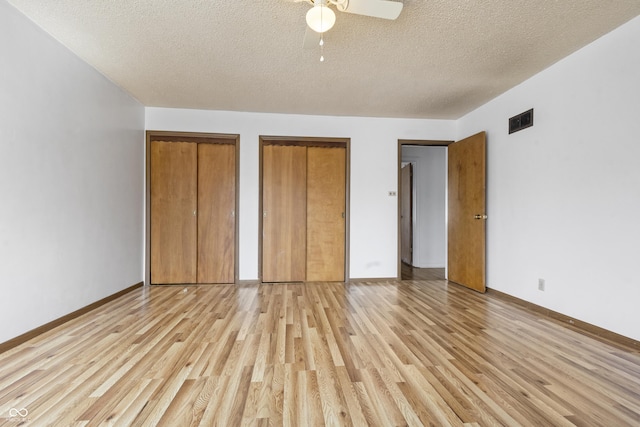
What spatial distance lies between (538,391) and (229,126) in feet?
13.7

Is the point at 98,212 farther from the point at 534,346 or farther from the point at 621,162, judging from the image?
the point at 621,162

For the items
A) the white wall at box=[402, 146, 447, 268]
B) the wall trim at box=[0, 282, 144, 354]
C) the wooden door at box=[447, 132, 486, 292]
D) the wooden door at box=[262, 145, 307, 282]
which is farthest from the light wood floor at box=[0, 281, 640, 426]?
the white wall at box=[402, 146, 447, 268]

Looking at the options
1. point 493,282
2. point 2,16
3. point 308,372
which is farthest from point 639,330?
point 2,16

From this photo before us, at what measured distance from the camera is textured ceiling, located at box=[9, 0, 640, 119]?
198cm

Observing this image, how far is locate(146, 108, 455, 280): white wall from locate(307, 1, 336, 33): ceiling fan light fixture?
7.69 feet

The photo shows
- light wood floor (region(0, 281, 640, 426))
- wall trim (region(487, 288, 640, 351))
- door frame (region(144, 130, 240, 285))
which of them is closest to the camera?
light wood floor (region(0, 281, 640, 426))

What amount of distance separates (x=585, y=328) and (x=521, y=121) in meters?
2.13

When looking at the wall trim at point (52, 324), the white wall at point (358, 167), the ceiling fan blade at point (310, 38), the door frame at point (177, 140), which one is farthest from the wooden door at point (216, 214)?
the ceiling fan blade at point (310, 38)

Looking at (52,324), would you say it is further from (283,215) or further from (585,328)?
(585,328)

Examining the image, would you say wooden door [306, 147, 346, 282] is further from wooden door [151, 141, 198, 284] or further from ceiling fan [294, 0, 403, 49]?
ceiling fan [294, 0, 403, 49]

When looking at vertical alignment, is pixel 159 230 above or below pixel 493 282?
above

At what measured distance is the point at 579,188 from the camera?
97.2 inches

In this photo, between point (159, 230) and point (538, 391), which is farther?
point (159, 230)

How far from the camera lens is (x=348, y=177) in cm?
413
